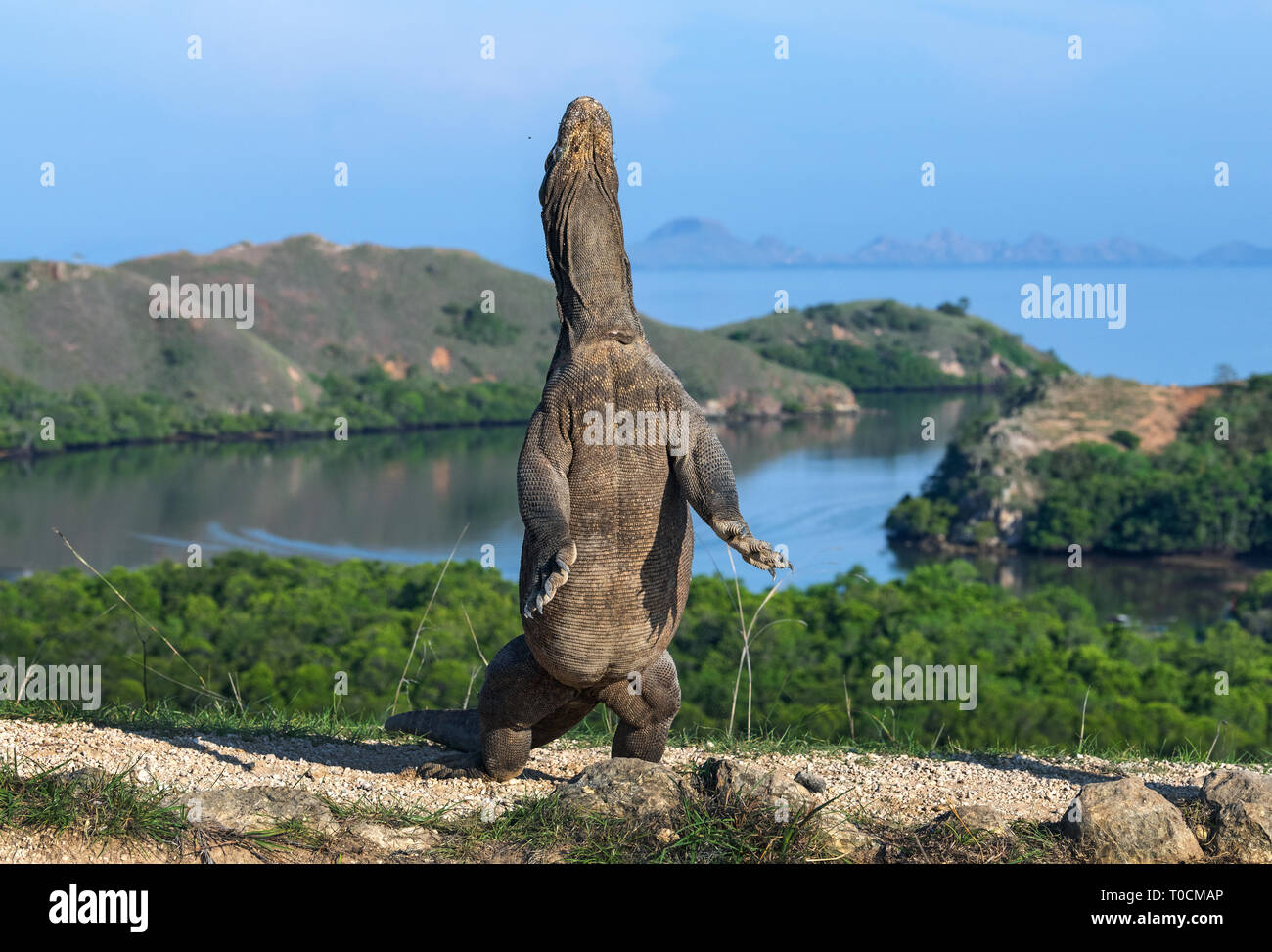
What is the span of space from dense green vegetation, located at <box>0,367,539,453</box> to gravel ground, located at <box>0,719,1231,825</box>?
8390 centimetres

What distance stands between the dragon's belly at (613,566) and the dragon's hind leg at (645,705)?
1.48ft

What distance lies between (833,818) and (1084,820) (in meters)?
1.22

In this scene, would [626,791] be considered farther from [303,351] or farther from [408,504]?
[303,351]

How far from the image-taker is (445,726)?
9.82 metres

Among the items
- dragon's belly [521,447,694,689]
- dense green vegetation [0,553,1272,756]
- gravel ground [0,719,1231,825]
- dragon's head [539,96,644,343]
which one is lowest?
dense green vegetation [0,553,1272,756]

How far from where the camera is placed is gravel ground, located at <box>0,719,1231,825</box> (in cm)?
820

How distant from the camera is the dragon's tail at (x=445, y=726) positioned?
31.5ft

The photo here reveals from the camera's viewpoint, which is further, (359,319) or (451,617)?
(359,319)

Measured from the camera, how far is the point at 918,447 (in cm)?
10612

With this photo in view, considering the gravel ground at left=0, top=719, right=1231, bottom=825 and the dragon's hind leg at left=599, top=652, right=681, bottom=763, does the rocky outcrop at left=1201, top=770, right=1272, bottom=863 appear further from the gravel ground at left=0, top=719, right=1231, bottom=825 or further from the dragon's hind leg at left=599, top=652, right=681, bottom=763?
the dragon's hind leg at left=599, top=652, right=681, bottom=763

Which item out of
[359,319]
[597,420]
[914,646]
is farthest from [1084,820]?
[359,319]

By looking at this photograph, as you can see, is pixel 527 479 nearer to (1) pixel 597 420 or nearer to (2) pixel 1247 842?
(1) pixel 597 420

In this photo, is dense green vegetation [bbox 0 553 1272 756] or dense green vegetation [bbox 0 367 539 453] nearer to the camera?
dense green vegetation [bbox 0 553 1272 756]

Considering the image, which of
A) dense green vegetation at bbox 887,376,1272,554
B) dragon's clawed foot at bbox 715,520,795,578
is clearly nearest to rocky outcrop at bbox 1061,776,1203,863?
dragon's clawed foot at bbox 715,520,795,578
